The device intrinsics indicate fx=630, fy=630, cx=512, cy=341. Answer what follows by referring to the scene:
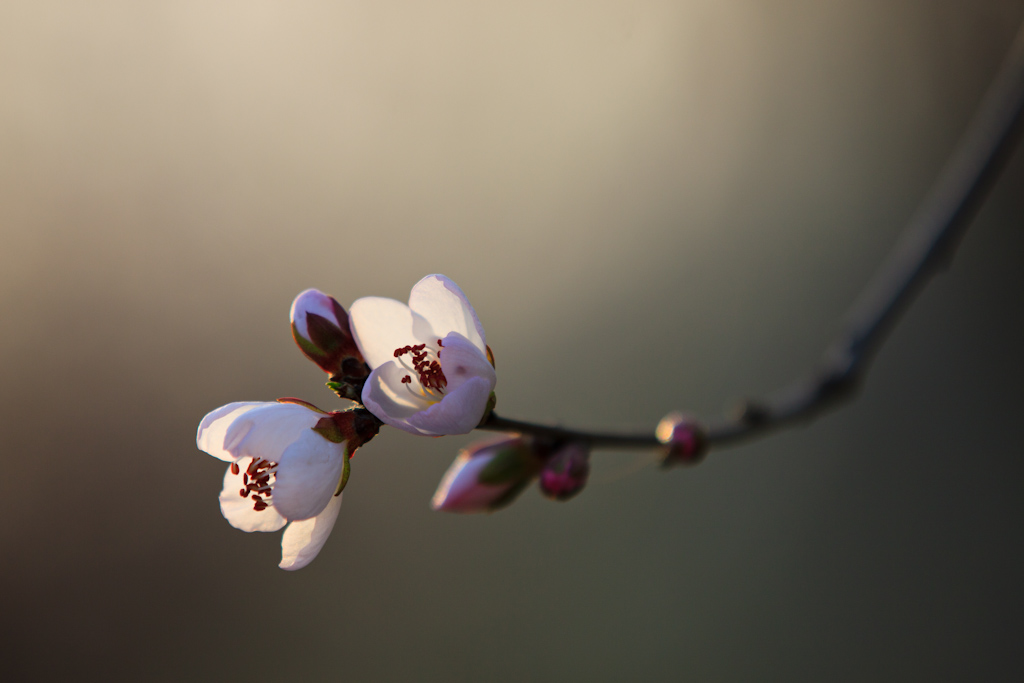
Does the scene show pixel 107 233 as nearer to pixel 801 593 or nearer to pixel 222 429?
pixel 222 429

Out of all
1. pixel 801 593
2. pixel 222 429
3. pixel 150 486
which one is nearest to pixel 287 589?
pixel 150 486

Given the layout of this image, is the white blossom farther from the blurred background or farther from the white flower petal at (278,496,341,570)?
the blurred background

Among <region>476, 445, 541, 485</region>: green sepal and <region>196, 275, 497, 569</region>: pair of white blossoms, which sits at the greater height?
<region>196, 275, 497, 569</region>: pair of white blossoms

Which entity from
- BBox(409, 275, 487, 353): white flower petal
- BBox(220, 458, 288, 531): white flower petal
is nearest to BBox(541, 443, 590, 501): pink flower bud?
BBox(409, 275, 487, 353): white flower petal

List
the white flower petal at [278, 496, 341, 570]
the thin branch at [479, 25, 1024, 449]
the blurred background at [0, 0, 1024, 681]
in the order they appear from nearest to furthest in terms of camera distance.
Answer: the thin branch at [479, 25, 1024, 449] → the white flower petal at [278, 496, 341, 570] → the blurred background at [0, 0, 1024, 681]

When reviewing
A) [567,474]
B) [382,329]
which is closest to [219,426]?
[382,329]

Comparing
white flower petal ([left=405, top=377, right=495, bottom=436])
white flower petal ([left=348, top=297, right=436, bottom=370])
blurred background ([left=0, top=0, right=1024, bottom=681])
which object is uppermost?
white flower petal ([left=348, top=297, right=436, bottom=370])

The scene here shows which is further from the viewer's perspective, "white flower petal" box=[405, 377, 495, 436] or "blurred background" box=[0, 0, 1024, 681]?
"blurred background" box=[0, 0, 1024, 681]

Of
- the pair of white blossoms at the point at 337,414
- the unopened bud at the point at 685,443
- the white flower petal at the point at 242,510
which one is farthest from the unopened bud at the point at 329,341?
the unopened bud at the point at 685,443

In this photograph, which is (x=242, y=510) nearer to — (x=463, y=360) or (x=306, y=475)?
(x=306, y=475)
